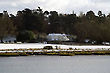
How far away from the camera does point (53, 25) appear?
327 ft

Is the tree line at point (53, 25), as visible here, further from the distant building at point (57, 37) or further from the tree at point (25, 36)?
the distant building at point (57, 37)

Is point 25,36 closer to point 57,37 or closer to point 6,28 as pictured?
point 6,28

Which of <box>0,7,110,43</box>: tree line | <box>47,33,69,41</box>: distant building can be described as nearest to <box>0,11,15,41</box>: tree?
<box>0,7,110,43</box>: tree line

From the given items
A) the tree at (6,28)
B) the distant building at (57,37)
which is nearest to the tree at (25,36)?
the tree at (6,28)

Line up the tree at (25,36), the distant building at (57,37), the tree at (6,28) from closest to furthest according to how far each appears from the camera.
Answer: the tree at (25,36)
the tree at (6,28)
the distant building at (57,37)

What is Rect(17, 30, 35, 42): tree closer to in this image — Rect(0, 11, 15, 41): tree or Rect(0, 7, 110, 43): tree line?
Rect(0, 7, 110, 43): tree line

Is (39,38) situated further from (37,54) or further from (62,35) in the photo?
(37,54)

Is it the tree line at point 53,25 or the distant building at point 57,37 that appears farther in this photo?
the distant building at point 57,37

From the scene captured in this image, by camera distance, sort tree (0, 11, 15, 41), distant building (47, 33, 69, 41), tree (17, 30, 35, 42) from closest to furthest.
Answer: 1. tree (17, 30, 35, 42)
2. tree (0, 11, 15, 41)
3. distant building (47, 33, 69, 41)

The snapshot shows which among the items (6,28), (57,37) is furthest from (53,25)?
(6,28)

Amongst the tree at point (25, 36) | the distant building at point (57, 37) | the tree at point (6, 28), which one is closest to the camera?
the tree at point (25, 36)

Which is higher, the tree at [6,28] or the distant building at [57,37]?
the tree at [6,28]

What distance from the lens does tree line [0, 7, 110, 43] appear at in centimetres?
7675

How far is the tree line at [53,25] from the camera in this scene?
7675 centimetres
